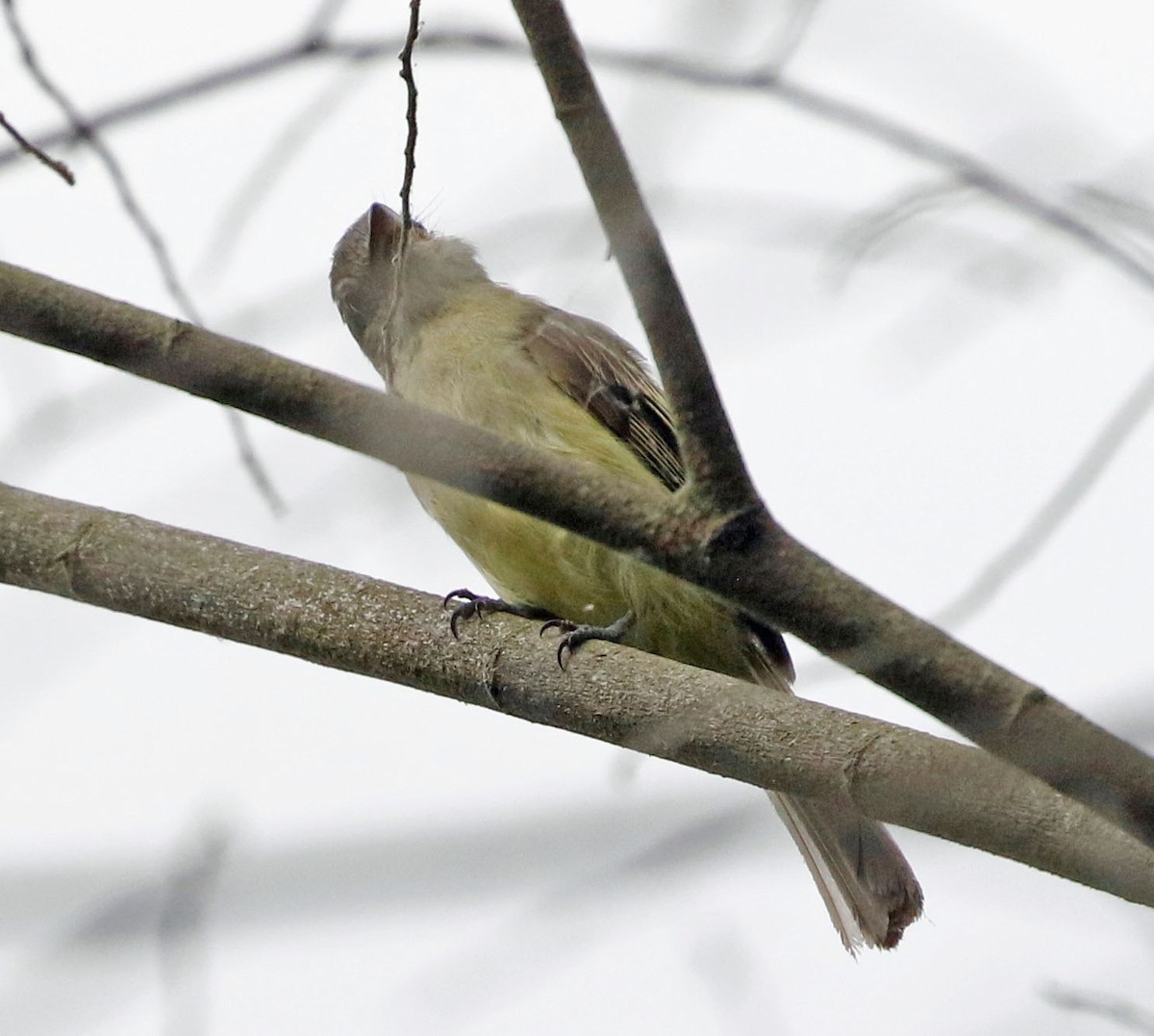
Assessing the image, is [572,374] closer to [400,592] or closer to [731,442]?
[400,592]

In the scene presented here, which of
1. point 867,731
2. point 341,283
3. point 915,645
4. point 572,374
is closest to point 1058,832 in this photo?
point 867,731

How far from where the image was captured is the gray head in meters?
5.22

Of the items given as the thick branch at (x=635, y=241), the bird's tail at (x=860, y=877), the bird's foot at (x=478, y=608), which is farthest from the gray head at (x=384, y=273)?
the thick branch at (x=635, y=241)

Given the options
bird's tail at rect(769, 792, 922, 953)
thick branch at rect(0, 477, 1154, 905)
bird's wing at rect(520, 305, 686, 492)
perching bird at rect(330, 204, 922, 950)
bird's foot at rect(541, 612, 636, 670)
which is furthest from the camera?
bird's wing at rect(520, 305, 686, 492)

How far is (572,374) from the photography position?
4812mm

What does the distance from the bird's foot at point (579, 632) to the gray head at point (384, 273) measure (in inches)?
51.7

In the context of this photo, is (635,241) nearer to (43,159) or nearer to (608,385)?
(43,159)

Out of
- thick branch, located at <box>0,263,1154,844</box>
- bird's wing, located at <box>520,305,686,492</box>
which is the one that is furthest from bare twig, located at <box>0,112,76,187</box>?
bird's wing, located at <box>520,305,686,492</box>

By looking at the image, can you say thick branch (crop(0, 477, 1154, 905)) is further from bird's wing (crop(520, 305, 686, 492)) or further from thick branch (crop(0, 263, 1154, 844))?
bird's wing (crop(520, 305, 686, 492))

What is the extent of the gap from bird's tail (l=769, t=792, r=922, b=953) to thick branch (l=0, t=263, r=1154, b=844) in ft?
6.00

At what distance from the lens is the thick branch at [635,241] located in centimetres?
212

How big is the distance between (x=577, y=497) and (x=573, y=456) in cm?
211

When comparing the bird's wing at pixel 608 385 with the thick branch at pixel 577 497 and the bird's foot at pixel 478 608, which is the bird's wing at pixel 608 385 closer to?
the bird's foot at pixel 478 608

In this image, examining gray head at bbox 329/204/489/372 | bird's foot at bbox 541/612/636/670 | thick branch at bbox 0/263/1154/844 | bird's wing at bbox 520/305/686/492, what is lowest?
thick branch at bbox 0/263/1154/844
